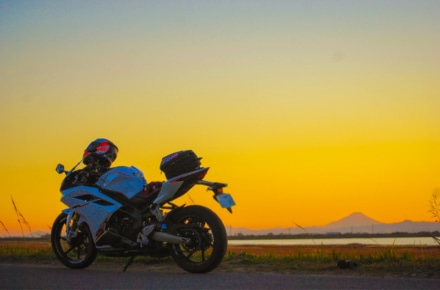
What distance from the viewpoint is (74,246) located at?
11.3m

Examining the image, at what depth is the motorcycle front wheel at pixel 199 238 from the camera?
9305 mm

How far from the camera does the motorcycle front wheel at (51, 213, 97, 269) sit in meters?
11.0

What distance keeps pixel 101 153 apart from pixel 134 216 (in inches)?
62.9

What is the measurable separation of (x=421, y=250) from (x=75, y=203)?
5165 mm

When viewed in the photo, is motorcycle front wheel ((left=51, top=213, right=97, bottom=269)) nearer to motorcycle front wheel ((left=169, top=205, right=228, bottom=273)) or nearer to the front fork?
the front fork

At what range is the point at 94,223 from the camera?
35.0 feet

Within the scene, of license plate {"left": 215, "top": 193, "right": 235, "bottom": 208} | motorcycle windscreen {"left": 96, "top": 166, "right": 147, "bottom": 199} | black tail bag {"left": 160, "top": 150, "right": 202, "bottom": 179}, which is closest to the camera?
license plate {"left": 215, "top": 193, "right": 235, "bottom": 208}

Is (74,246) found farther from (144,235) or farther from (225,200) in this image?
(225,200)

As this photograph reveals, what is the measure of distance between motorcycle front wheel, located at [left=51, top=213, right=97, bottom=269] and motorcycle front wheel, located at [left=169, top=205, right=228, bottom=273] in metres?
1.77

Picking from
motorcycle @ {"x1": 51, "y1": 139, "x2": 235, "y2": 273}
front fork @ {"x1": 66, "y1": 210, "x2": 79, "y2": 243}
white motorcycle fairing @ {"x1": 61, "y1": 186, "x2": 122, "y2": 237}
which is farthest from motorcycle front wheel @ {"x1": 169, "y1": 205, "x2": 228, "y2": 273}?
front fork @ {"x1": 66, "y1": 210, "x2": 79, "y2": 243}

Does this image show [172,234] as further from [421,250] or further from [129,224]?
[421,250]

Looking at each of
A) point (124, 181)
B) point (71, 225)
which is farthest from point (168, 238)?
point (71, 225)

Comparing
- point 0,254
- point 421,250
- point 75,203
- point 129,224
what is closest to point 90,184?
point 75,203

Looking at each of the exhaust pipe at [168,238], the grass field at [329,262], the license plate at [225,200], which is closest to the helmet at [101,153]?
the grass field at [329,262]
